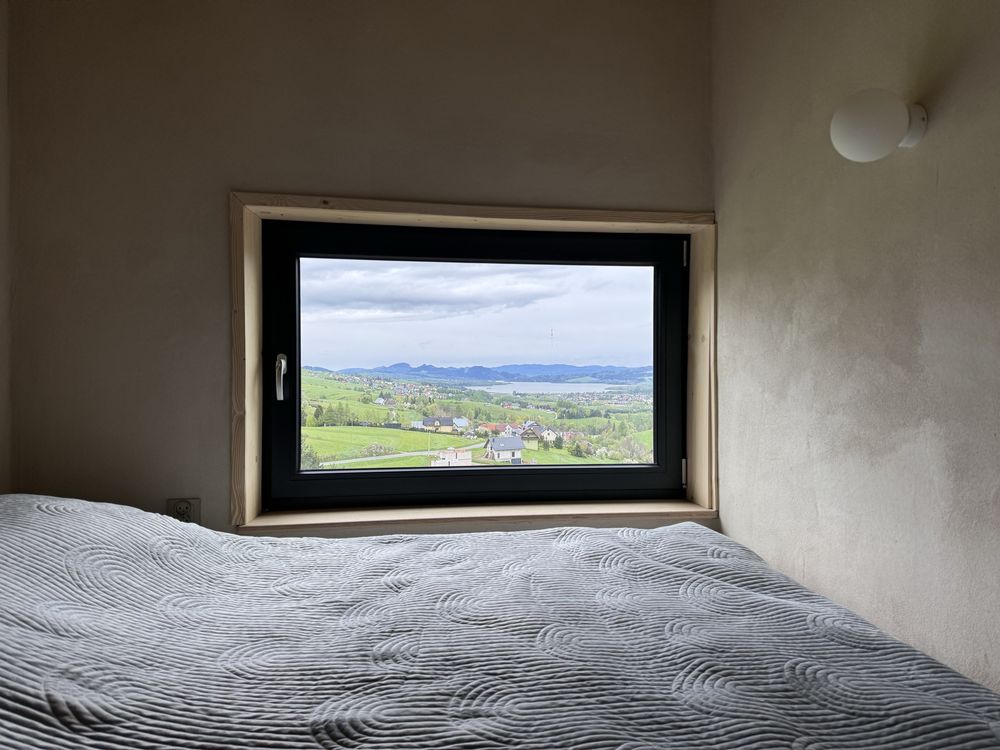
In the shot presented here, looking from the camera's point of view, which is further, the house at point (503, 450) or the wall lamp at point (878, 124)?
the house at point (503, 450)

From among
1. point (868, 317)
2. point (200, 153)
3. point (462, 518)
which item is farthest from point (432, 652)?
point (200, 153)

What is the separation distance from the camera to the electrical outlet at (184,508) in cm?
173

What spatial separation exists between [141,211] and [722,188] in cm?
165

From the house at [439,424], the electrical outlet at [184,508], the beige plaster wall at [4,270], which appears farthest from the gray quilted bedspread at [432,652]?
the house at [439,424]

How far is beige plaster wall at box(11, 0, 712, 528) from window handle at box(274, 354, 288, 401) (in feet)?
0.60

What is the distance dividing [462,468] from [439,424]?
0.16 meters

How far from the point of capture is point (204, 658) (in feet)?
3.03

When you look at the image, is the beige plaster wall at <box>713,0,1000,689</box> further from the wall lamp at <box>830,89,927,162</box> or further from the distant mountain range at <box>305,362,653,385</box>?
the distant mountain range at <box>305,362,653,385</box>

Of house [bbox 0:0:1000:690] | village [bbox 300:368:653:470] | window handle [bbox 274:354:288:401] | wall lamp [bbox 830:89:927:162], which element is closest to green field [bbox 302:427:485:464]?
village [bbox 300:368:653:470]

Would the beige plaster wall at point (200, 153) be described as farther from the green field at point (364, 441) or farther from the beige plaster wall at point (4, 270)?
the green field at point (364, 441)

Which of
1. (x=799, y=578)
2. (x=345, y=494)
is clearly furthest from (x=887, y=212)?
(x=345, y=494)

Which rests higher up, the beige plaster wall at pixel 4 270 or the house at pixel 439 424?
the beige plaster wall at pixel 4 270

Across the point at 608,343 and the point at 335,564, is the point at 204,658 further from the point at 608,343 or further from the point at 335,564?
the point at 608,343

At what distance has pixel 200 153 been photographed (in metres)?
1.73
